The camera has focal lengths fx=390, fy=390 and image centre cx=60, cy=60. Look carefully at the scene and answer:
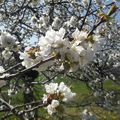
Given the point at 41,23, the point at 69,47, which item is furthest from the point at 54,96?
the point at 41,23

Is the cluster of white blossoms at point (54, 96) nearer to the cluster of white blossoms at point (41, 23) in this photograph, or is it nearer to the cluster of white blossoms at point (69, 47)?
the cluster of white blossoms at point (69, 47)

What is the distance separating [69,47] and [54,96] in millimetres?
410

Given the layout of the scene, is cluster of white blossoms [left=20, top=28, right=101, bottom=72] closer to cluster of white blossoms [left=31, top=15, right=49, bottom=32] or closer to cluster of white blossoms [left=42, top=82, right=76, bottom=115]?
cluster of white blossoms [left=42, top=82, right=76, bottom=115]

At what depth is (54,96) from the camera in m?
2.17

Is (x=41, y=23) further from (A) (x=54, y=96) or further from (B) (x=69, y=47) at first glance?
(B) (x=69, y=47)

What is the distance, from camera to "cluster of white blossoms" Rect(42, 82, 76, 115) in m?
2.14

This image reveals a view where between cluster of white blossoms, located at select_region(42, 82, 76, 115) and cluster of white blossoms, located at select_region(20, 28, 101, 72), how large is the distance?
0.84 ft

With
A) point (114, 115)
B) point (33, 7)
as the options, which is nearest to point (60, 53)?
point (33, 7)

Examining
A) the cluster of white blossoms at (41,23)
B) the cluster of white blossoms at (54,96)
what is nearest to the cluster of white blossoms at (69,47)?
the cluster of white blossoms at (54,96)

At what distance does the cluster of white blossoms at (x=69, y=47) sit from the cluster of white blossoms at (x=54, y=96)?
26cm

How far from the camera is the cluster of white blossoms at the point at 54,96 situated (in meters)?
2.14

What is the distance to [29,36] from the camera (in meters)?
7.68

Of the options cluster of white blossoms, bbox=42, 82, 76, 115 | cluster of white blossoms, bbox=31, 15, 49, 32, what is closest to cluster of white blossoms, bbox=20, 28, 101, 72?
cluster of white blossoms, bbox=42, 82, 76, 115

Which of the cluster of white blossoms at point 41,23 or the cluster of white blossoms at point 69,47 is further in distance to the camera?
the cluster of white blossoms at point 41,23
